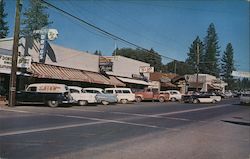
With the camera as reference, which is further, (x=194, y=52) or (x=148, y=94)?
(x=194, y=52)

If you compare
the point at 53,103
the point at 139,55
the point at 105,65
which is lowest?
the point at 53,103

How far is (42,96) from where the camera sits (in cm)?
2589

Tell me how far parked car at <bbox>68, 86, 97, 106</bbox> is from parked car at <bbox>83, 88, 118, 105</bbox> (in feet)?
2.94

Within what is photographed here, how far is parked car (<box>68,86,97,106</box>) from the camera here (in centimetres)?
2930

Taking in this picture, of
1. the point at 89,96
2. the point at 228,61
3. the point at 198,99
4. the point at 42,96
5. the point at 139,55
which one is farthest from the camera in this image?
the point at 139,55

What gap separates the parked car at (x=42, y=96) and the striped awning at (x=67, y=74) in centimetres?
258

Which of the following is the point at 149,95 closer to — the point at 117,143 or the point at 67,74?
the point at 67,74

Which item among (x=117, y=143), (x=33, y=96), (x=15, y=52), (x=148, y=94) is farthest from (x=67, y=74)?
(x=117, y=143)

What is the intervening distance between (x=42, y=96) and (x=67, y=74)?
7744mm

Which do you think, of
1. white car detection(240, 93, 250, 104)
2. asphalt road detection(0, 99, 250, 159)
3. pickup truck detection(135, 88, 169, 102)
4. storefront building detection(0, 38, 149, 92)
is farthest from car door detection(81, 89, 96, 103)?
white car detection(240, 93, 250, 104)

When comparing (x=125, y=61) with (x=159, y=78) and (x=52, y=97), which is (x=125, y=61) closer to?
(x=159, y=78)

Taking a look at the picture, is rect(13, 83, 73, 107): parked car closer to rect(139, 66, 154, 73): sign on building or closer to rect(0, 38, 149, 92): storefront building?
rect(0, 38, 149, 92): storefront building

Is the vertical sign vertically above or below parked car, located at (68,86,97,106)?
above

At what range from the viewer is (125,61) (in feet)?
159
